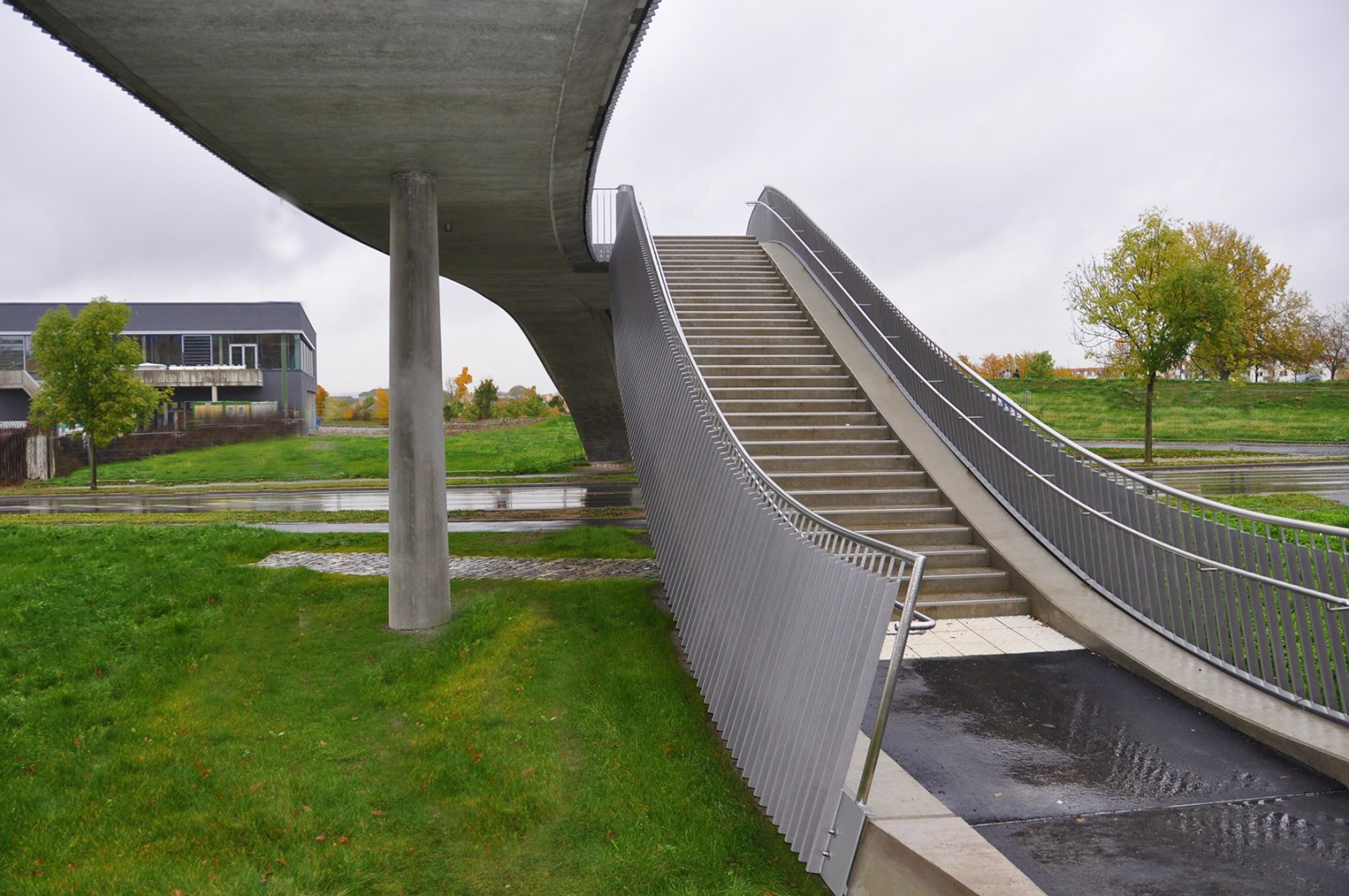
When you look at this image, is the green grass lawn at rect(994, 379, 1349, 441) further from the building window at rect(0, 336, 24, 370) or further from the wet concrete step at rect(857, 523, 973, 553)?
the building window at rect(0, 336, 24, 370)

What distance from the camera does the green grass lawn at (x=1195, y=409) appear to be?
3516 centimetres

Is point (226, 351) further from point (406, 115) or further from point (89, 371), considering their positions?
point (406, 115)

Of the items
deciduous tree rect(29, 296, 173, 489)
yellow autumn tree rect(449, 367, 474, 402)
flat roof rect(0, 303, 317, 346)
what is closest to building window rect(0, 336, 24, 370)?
flat roof rect(0, 303, 317, 346)

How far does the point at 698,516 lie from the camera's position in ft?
26.1

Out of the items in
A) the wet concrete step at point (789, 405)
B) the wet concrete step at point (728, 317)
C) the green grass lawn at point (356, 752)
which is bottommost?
the green grass lawn at point (356, 752)

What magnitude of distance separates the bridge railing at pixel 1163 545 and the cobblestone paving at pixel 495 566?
14.8ft

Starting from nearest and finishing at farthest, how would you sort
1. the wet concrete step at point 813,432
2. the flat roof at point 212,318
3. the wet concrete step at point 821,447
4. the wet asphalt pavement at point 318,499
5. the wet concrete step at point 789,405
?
the wet concrete step at point 821,447
the wet concrete step at point 813,432
the wet concrete step at point 789,405
the wet asphalt pavement at point 318,499
the flat roof at point 212,318

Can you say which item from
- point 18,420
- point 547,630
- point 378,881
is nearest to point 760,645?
point 378,881

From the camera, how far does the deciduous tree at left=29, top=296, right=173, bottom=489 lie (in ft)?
92.0

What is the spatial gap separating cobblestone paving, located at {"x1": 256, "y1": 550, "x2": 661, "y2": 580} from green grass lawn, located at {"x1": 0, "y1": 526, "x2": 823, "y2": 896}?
3.79 ft

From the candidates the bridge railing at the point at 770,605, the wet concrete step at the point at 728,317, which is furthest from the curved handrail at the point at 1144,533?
the bridge railing at the point at 770,605

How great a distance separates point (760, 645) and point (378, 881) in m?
2.66

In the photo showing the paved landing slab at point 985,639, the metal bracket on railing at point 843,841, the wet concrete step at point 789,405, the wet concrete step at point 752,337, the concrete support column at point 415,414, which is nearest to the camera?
the metal bracket on railing at point 843,841

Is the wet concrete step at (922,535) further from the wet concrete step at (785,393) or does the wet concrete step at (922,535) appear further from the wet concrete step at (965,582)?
the wet concrete step at (785,393)
